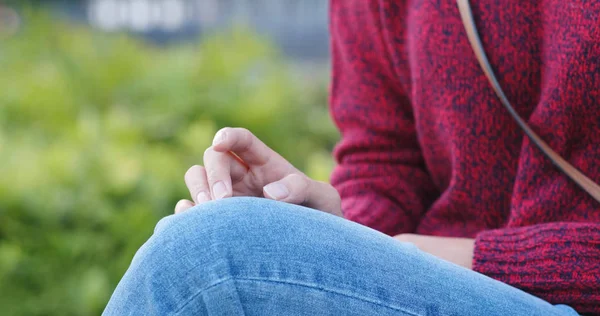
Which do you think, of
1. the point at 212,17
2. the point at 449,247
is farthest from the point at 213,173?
the point at 212,17

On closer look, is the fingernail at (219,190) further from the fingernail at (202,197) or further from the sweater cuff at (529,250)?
the sweater cuff at (529,250)

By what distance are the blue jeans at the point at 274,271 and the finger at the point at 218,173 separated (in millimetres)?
124

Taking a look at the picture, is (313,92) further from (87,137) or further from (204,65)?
(87,137)

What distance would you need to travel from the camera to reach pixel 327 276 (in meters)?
1.03

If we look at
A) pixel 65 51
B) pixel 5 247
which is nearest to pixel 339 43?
pixel 5 247

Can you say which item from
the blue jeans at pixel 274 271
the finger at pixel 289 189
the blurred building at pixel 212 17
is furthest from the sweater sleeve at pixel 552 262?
the blurred building at pixel 212 17

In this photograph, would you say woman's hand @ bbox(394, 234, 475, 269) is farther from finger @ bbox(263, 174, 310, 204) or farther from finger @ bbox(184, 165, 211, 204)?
finger @ bbox(184, 165, 211, 204)

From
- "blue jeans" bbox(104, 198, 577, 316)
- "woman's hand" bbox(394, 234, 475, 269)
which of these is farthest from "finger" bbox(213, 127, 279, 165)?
"woman's hand" bbox(394, 234, 475, 269)

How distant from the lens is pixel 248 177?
1.32 m

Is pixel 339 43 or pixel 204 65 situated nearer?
pixel 339 43

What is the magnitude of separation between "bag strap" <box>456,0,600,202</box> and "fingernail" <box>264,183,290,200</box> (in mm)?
421

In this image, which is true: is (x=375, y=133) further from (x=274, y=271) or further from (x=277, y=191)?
(x=274, y=271)

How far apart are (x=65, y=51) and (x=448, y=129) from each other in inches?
119

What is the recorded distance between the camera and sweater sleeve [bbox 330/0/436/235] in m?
1.64
